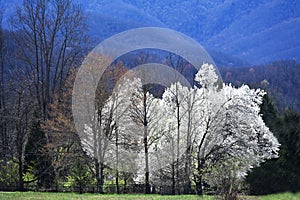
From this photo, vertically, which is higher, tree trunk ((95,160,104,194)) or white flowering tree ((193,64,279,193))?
white flowering tree ((193,64,279,193))

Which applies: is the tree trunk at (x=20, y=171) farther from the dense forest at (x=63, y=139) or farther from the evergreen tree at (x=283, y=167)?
the evergreen tree at (x=283, y=167)

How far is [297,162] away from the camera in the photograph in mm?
17578

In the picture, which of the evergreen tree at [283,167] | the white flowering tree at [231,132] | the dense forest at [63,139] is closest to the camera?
the evergreen tree at [283,167]

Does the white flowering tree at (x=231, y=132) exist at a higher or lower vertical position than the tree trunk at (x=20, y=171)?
higher

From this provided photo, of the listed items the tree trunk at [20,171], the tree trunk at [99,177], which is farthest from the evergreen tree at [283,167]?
the tree trunk at [20,171]

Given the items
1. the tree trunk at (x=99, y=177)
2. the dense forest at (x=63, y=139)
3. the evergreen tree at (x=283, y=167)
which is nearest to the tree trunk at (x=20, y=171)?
the dense forest at (x=63, y=139)

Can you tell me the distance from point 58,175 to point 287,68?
81835mm

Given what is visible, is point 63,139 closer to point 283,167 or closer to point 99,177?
point 99,177

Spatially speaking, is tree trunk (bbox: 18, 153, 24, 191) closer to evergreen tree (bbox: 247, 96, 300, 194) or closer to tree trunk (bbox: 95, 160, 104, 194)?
tree trunk (bbox: 95, 160, 104, 194)

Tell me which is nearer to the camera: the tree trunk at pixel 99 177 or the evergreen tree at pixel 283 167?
the evergreen tree at pixel 283 167

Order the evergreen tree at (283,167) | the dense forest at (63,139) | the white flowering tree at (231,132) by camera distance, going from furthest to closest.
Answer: the white flowering tree at (231,132) < the dense forest at (63,139) < the evergreen tree at (283,167)

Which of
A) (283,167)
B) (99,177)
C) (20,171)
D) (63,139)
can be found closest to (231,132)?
(283,167)

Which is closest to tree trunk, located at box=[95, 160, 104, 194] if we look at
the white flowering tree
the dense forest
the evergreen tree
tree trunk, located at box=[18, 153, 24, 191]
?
the dense forest

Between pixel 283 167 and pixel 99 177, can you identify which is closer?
pixel 283 167
